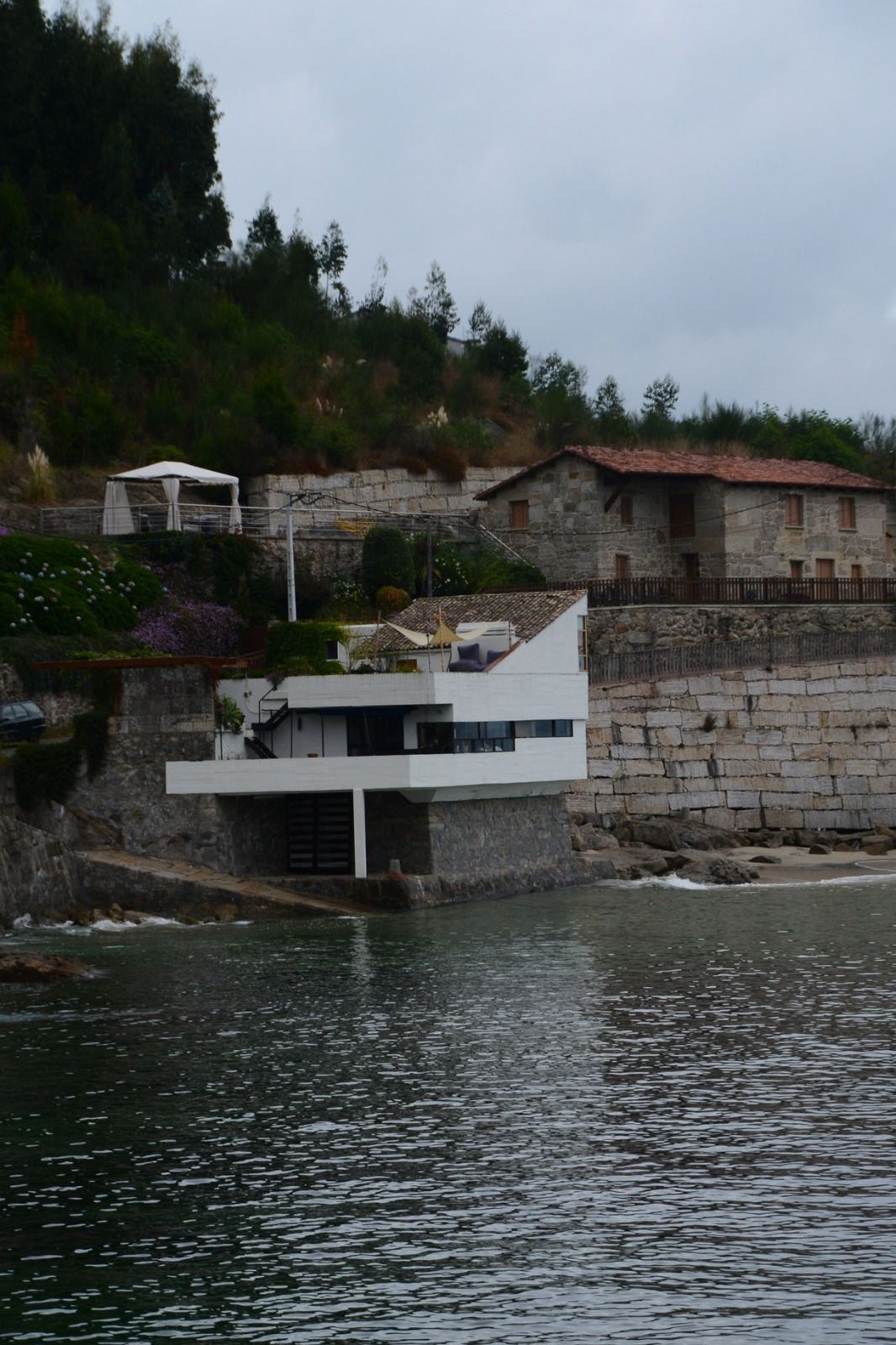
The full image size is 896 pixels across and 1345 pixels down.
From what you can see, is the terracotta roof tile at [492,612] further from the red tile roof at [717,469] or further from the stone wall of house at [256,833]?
the red tile roof at [717,469]

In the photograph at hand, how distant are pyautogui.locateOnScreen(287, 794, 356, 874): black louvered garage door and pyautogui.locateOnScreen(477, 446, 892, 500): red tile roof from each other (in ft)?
78.0

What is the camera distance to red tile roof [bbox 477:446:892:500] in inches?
2571

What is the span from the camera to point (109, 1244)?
17.6 m

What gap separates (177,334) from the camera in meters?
73.9

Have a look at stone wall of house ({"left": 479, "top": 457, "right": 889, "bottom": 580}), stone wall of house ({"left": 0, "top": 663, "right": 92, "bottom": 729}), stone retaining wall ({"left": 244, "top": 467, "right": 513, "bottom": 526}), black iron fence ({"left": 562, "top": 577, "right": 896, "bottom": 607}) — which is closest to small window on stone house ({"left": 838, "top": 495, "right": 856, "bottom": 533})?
stone wall of house ({"left": 479, "top": 457, "right": 889, "bottom": 580})

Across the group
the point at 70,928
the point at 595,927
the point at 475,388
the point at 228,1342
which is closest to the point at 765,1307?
the point at 228,1342

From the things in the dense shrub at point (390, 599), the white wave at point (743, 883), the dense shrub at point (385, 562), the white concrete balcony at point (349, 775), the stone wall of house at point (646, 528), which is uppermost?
the stone wall of house at point (646, 528)

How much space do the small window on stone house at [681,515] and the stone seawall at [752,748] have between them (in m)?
10.7

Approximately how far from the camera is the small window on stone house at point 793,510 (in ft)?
221

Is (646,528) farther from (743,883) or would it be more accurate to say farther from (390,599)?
(743,883)

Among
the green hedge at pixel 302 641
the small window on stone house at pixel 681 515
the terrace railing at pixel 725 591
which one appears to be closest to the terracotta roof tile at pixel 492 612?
the green hedge at pixel 302 641

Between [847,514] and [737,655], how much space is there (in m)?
14.6

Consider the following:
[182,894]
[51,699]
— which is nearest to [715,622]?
[51,699]

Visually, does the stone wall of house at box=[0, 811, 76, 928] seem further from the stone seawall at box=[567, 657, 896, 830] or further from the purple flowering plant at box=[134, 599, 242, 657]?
the stone seawall at box=[567, 657, 896, 830]
